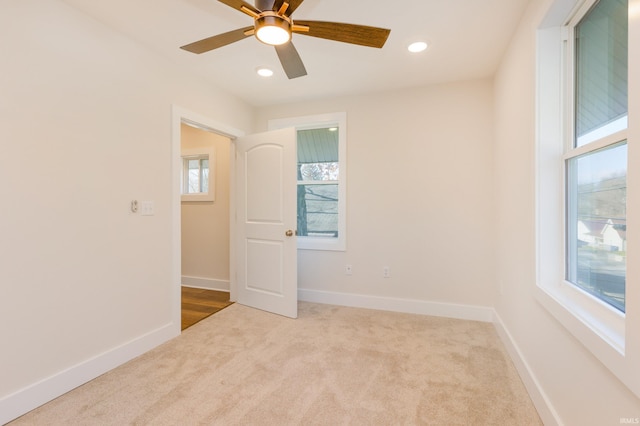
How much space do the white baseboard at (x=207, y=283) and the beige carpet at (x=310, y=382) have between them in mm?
1245

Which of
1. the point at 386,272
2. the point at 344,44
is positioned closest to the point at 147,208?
the point at 344,44

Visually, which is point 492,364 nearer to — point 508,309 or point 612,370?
point 508,309

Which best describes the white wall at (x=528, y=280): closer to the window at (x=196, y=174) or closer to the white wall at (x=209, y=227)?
the white wall at (x=209, y=227)

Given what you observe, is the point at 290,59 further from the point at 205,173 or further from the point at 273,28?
the point at 205,173

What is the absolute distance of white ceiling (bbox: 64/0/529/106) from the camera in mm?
1966

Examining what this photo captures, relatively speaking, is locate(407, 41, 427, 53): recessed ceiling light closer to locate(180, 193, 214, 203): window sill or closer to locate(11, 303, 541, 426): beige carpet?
locate(11, 303, 541, 426): beige carpet

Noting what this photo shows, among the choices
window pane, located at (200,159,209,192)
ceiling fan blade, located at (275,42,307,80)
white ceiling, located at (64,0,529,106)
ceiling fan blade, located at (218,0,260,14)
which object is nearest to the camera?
ceiling fan blade, located at (218,0,260,14)

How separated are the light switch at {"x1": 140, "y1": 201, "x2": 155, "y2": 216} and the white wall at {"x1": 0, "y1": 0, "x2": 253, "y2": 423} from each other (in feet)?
0.14

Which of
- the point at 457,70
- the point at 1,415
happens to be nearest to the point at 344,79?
the point at 457,70

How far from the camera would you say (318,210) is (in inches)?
151

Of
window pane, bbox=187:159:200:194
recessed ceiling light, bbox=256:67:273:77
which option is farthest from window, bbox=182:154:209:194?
recessed ceiling light, bbox=256:67:273:77

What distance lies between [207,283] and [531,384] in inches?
148

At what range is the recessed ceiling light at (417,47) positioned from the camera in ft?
7.84

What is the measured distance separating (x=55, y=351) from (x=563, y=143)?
3303mm
